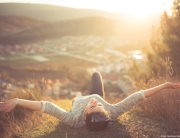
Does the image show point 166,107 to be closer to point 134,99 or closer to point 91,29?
point 134,99

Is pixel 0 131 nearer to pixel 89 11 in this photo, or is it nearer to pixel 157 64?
pixel 157 64

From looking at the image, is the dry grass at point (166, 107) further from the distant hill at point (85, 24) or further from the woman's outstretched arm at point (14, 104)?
the distant hill at point (85, 24)

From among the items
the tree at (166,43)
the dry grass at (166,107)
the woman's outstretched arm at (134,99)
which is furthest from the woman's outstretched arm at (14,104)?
the tree at (166,43)

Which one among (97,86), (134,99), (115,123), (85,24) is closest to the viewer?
(134,99)

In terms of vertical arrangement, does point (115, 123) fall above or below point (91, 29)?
below

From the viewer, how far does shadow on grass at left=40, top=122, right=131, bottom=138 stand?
119 inches

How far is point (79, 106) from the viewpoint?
3.46 meters

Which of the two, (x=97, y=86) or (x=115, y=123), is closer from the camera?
(x=115, y=123)

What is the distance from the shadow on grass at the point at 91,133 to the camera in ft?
9.94

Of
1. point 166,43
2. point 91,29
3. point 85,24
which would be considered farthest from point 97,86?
point 91,29

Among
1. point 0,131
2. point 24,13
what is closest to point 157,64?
point 0,131

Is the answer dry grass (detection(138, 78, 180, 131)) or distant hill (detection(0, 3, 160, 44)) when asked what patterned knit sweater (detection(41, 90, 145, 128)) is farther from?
distant hill (detection(0, 3, 160, 44))

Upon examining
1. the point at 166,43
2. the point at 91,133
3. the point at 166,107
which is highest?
the point at 166,43

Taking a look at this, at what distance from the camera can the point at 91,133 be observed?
3152 millimetres
